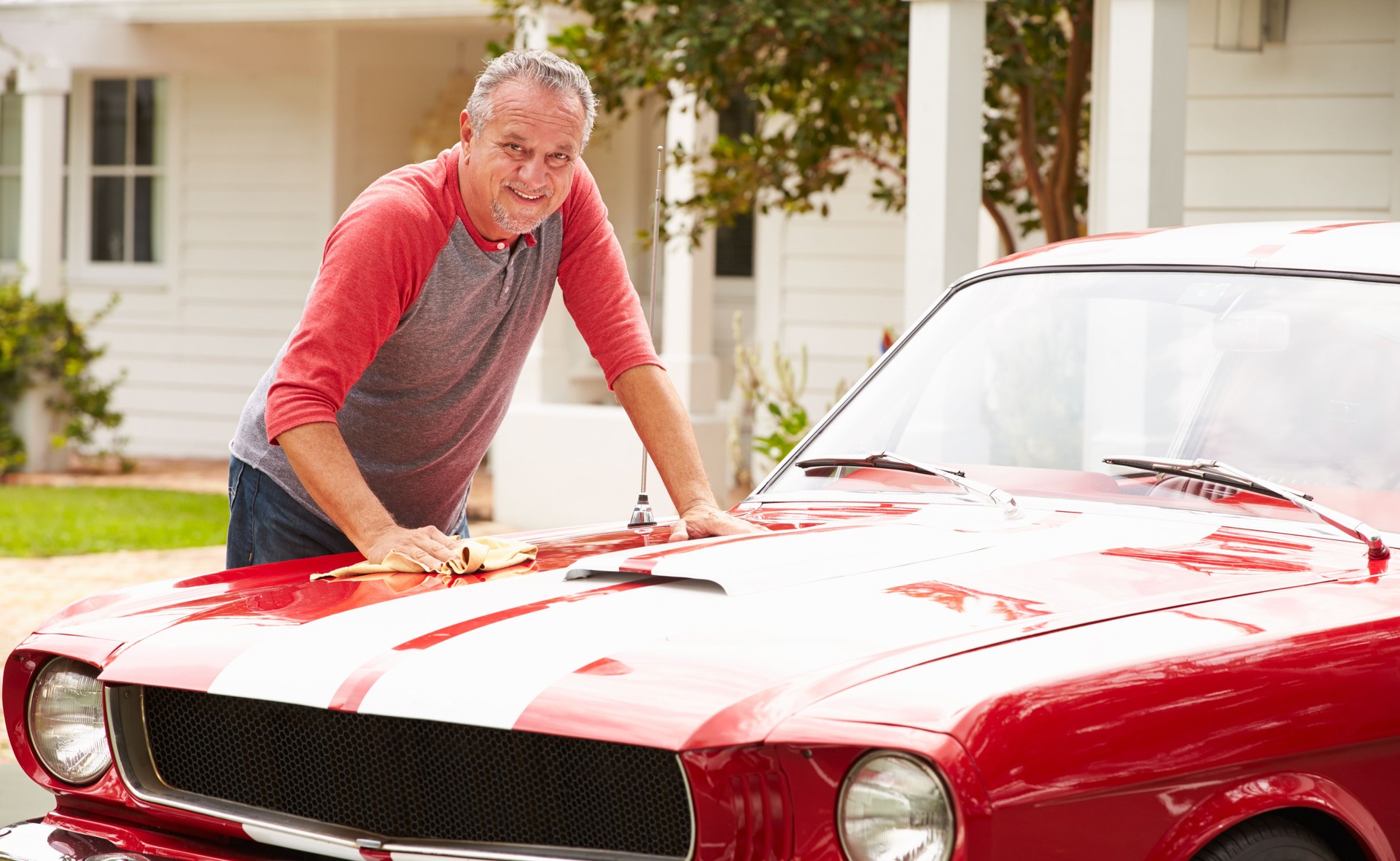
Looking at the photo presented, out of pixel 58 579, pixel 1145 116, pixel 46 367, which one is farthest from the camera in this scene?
pixel 46 367

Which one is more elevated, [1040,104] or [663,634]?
[1040,104]

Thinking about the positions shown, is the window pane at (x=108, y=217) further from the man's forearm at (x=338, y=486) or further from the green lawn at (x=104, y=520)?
the man's forearm at (x=338, y=486)

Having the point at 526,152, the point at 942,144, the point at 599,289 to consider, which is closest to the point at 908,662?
the point at 526,152

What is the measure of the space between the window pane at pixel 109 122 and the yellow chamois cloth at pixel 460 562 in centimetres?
1453

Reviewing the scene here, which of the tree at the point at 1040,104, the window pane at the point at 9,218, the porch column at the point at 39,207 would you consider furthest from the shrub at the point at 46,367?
the tree at the point at 1040,104

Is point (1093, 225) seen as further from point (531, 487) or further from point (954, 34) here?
point (531, 487)

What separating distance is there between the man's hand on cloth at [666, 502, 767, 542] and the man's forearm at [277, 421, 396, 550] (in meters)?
0.53

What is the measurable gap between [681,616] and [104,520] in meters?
9.99

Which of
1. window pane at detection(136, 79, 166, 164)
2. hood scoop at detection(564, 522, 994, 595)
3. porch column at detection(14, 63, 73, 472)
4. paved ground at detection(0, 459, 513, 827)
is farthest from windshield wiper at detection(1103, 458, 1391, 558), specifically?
window pane at detection(136, 79, 166, 164)

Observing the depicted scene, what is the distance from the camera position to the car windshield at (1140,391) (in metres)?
2.78

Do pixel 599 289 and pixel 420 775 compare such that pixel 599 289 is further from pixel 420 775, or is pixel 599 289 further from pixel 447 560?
pixel 420 775

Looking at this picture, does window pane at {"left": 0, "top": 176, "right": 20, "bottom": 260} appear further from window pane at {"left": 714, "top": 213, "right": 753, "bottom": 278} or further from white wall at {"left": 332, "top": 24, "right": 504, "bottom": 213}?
window pane at {"left": 714, "top": 213, "right": 753, "bottom": 278}

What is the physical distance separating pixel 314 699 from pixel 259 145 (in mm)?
13978

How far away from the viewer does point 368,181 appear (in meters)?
15.0
